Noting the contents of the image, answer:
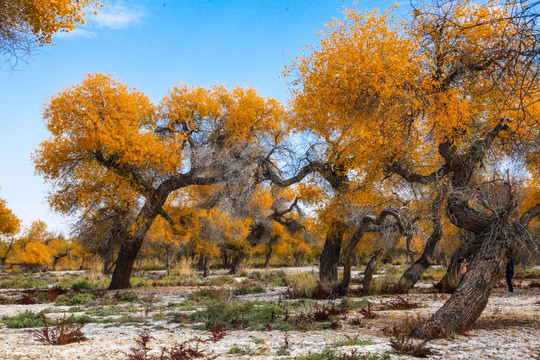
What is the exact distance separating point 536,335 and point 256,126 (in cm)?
1351

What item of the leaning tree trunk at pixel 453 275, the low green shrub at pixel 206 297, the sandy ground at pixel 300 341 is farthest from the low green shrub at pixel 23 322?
the leaning tree trunk at pixel 453 275

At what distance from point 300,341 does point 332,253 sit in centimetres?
1130

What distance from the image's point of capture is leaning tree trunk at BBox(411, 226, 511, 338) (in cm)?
696

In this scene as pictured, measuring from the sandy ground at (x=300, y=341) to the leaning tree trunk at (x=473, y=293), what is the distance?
24cm

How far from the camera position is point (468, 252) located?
50.0ft

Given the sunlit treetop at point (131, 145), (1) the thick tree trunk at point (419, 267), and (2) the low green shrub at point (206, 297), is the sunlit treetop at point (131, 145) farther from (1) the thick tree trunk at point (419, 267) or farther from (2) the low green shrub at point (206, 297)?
(1) the thick tree trunk at point (419, 267)

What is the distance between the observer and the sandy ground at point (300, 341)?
19.3ft

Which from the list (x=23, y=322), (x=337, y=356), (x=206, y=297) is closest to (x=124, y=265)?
(x=206, y=297)

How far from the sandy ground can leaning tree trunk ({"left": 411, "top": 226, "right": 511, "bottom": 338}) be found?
9.6 inches

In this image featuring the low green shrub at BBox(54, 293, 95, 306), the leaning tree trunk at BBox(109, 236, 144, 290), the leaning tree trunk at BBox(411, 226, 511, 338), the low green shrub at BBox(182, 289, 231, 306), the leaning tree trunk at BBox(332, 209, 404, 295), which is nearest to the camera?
the leaning tree trunk at BBox(411, 226, 511, 338)

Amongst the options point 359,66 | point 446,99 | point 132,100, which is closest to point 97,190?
point 132,100

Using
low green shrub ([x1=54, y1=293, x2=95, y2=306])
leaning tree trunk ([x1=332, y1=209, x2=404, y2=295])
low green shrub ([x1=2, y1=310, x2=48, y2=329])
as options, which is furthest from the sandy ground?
low green shrub ([x1=54, y1=293, x2=95, y2=306])

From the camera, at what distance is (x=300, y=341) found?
264 inches

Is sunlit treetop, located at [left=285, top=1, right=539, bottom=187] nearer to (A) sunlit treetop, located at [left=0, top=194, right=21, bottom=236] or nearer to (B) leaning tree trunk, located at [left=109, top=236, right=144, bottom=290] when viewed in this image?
(B) leaning tree trunk, located at [left=109, top=236, right=144, bottom=290]
